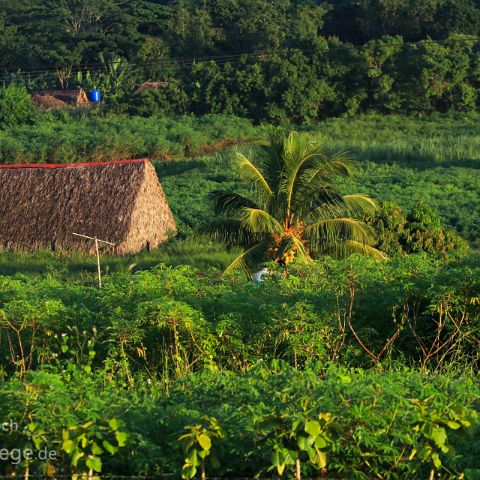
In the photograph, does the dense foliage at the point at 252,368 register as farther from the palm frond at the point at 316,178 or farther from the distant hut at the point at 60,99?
the distant hut at the point at 60,99

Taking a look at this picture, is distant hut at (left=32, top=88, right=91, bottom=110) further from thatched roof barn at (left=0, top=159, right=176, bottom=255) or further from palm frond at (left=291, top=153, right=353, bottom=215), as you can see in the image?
palm frond at (left=291, top=153, right=353, bottom=215)

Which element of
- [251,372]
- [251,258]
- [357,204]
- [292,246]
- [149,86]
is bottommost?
[149,86]

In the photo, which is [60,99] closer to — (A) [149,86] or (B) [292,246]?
(A) [149,86]

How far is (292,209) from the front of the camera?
2020 centimetres

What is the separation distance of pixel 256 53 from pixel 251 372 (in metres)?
57.5

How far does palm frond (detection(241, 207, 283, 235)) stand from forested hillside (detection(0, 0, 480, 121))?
112 ft

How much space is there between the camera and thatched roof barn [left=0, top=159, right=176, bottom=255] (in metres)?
29.0

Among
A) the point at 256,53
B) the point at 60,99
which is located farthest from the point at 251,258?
the point at 60,99

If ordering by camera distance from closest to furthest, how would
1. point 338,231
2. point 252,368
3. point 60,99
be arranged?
point 252,368 → point 338,231 → point 60,99

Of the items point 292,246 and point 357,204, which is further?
point 357,204

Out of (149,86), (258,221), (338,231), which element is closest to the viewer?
(258,221)

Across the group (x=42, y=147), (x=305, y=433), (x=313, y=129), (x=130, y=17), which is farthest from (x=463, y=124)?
(x=305, y=433)

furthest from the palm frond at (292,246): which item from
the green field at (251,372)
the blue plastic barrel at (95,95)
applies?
the blue plastic barrel at (95,95)

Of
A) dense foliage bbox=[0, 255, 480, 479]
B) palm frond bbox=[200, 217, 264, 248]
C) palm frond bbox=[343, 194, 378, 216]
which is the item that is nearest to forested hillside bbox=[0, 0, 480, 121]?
palm frond bbox=[343, 194, 378, 216]
